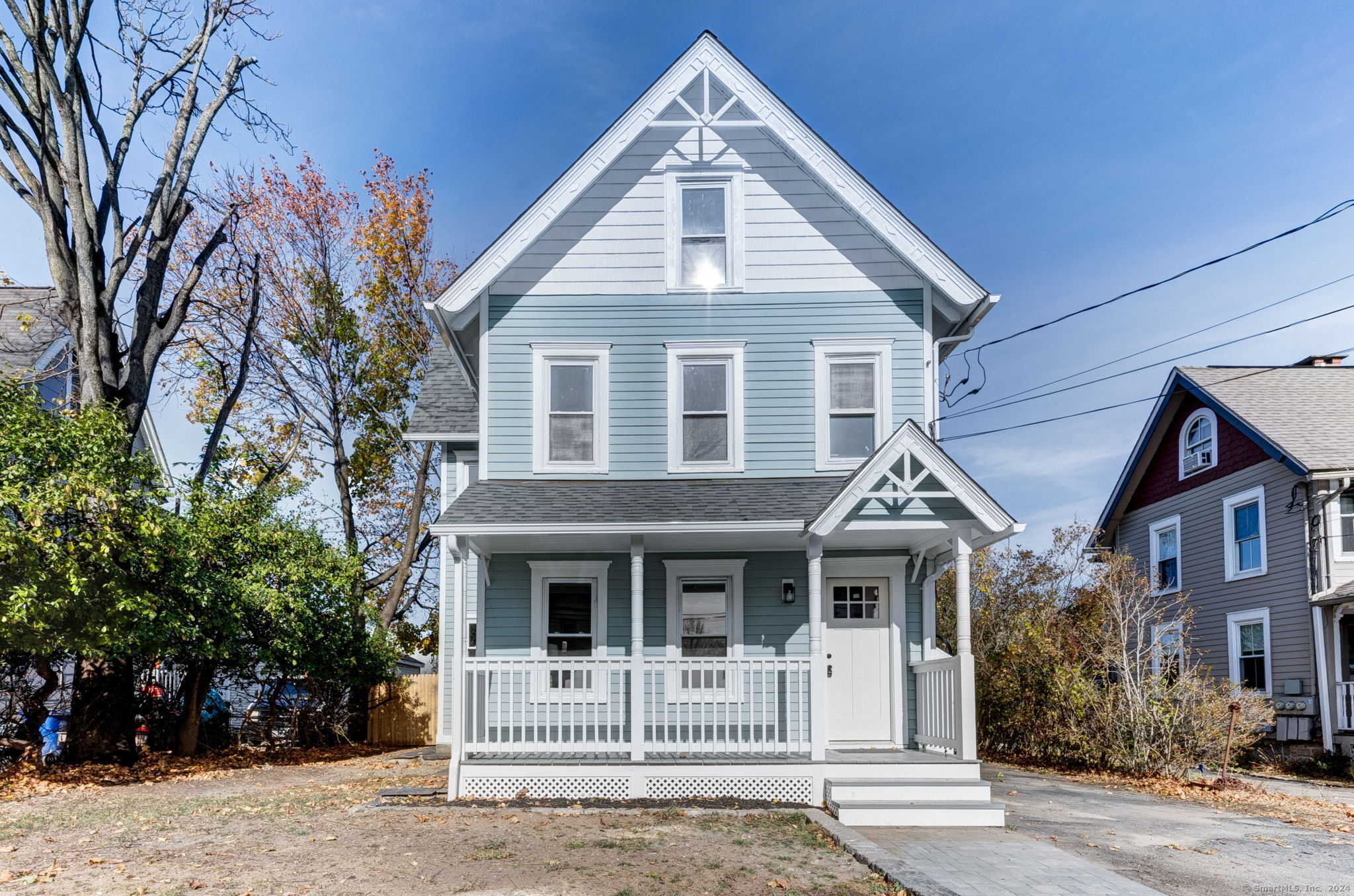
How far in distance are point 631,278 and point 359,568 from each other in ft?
26.4

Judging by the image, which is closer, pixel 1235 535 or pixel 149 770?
pixel 149 770

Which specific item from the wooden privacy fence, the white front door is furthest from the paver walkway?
the wooden privacy fence

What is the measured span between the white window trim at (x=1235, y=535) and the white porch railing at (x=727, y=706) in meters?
11.5

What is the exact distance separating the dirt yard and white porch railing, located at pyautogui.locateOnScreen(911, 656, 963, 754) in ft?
7.75

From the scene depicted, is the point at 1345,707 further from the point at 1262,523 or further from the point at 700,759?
the point at 700,759

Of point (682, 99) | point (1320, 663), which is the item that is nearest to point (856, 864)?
point (682, 99)

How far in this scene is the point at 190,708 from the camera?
1588 cm

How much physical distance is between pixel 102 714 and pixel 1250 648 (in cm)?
1954

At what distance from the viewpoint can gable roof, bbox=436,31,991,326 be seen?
12.8 meters

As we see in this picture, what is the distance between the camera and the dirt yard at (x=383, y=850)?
7.21 m

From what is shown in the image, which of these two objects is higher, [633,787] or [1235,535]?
[1235,535]

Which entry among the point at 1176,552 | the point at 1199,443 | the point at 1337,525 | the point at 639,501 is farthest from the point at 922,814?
the point at 1176,552

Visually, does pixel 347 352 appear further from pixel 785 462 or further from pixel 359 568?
pixel 785 462

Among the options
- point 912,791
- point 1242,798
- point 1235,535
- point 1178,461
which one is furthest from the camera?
point 1178,461
